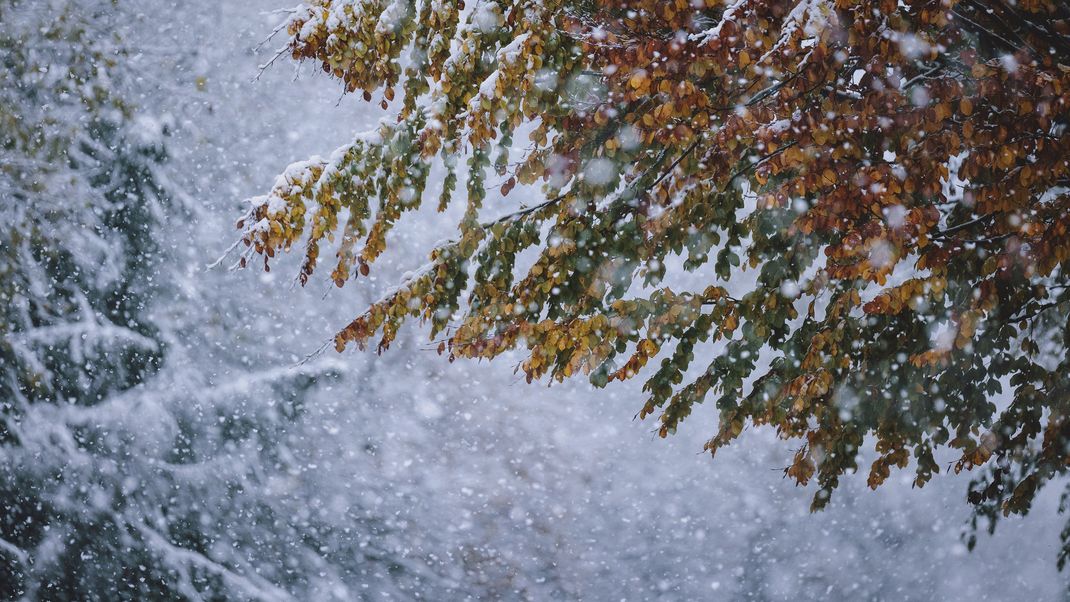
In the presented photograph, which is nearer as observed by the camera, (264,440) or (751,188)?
(751,188)

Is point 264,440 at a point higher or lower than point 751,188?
lower

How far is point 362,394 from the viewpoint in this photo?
1048 cm

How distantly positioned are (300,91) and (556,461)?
5273 mm

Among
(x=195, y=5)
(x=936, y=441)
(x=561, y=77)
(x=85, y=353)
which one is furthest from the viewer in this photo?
(x=195, y=5)

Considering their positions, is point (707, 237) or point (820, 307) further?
point (820, 307)

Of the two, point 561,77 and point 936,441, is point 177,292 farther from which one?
point 936,441

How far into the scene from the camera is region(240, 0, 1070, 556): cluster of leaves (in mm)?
2846

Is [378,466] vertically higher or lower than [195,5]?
lower

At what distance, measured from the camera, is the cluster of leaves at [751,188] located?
2.85 meters

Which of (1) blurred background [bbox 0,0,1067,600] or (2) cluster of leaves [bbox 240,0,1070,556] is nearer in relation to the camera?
(2) cluster of leaves [bbox 240,0,1070,556]

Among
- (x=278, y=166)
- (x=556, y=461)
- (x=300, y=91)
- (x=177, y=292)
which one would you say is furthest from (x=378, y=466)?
(x=300, y=91)

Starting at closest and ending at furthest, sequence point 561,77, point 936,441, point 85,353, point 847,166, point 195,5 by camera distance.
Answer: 1. point 847,166
2. point 561,77
3. point 936,441
4. point 85,353
5. point 195,5

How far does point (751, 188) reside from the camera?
158 inches

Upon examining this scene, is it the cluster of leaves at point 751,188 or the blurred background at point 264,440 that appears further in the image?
the blurred background at point 264,440
